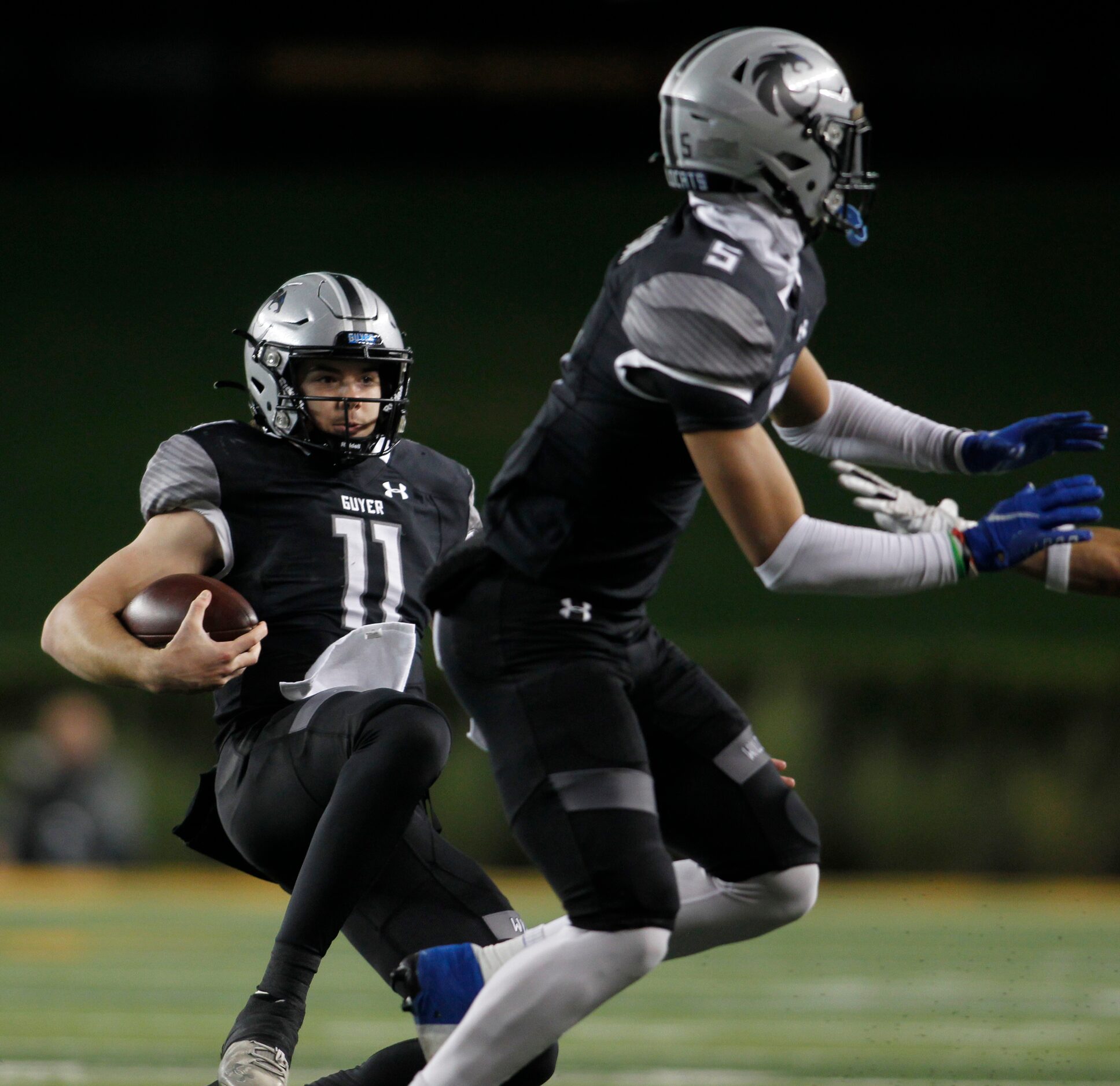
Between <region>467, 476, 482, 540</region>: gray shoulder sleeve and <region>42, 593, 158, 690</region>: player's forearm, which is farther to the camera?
<region>467, 476, 482, 540</region>: gray shoulder sleeve

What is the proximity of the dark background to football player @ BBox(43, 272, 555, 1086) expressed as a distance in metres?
6.13

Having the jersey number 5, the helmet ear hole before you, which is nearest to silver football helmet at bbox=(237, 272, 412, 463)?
the jersey number 5

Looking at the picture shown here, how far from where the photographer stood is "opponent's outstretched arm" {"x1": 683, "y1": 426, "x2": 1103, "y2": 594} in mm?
2275

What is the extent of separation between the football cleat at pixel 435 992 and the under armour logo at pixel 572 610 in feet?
1.85

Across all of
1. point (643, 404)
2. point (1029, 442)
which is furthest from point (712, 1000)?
point (643, 404)

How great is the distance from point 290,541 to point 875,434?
105 centimetres

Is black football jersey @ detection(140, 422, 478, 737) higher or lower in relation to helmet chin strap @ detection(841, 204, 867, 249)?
lower

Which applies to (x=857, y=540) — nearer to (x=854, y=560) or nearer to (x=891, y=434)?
(x=854, y=560)

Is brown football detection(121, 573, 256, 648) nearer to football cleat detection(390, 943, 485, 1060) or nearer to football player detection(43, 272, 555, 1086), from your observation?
football player detection(43, 272, 555, 1086)

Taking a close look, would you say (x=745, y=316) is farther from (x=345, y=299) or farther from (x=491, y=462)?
(x=491, y=462)

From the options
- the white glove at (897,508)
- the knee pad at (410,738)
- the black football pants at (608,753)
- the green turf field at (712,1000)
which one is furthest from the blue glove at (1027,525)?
the green turf field at (712,1000)

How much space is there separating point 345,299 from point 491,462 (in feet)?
25.6

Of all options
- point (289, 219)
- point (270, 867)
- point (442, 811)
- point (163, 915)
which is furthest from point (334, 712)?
point (289, 219)

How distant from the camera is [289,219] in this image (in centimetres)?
1287
